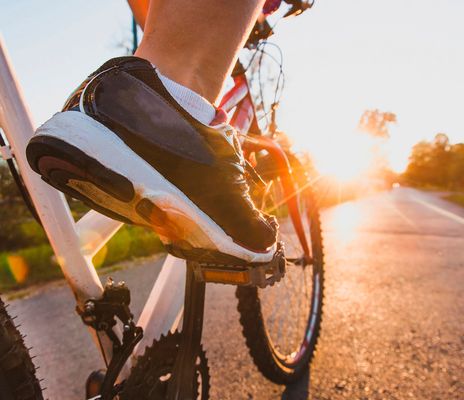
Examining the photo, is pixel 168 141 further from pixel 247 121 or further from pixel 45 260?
pixel 45 260

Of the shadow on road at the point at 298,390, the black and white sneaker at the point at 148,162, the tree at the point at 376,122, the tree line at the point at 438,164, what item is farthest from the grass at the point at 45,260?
the tree at the point at 376,122

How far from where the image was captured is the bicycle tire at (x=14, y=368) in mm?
638

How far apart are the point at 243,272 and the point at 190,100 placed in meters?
0.40

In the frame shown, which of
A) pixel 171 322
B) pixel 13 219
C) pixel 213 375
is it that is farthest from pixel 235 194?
pixel 13 219

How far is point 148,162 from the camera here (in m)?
0.61

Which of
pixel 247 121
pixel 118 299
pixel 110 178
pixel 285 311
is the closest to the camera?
pixel 110 178

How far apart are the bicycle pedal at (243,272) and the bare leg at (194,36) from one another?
407 mm

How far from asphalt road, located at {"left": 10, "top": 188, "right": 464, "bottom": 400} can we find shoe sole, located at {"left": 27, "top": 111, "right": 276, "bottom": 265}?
1168 mm

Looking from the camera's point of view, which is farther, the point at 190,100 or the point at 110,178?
the point at 190,100

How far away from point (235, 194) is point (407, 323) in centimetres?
192

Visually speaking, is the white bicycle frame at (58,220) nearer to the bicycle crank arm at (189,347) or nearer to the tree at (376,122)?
the bicycle crank arm at (189,347)

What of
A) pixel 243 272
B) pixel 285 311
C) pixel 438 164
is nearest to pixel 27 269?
pixel 285 311

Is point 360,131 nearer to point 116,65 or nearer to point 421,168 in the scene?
point 421,168

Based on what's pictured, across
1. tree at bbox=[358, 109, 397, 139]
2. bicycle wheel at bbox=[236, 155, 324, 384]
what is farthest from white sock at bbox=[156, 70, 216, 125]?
tree at bbox=[358, 109, 397, 139]
